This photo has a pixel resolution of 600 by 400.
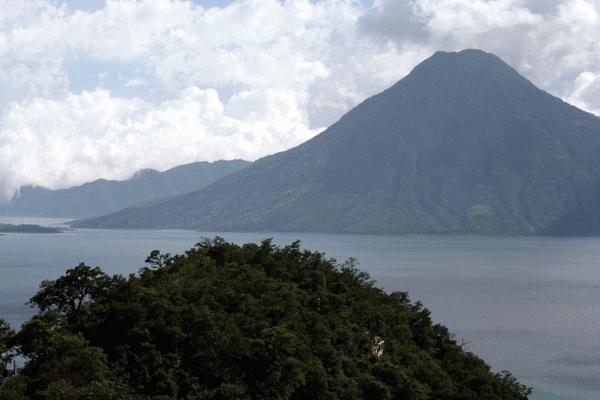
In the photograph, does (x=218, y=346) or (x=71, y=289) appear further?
(x=71, y=289)

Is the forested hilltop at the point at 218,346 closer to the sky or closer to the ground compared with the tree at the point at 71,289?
closer to the ground

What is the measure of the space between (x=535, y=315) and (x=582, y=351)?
41.7 metres

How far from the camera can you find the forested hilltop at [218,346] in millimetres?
49969

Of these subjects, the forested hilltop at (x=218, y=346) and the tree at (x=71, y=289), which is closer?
the forested hilltop at (x=218, y=346)

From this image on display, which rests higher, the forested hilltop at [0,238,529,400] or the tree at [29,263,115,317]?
the tree at [29,263,115,317]

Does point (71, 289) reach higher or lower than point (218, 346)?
higher

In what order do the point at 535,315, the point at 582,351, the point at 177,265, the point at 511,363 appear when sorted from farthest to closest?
the point at 535,315 < the point at 582,351 < the point at 511,363 < the point at 177,265

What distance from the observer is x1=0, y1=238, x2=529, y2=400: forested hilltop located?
49969 millimetres

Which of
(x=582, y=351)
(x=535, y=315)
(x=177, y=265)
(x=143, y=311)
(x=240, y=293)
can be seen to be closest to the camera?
(x=143, y=311)

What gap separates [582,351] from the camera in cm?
13200

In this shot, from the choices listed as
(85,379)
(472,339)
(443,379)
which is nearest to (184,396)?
(85,379)

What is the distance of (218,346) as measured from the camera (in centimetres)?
5694

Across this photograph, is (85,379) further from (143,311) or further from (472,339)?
(472,339)

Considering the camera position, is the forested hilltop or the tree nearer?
the forested hilltop
